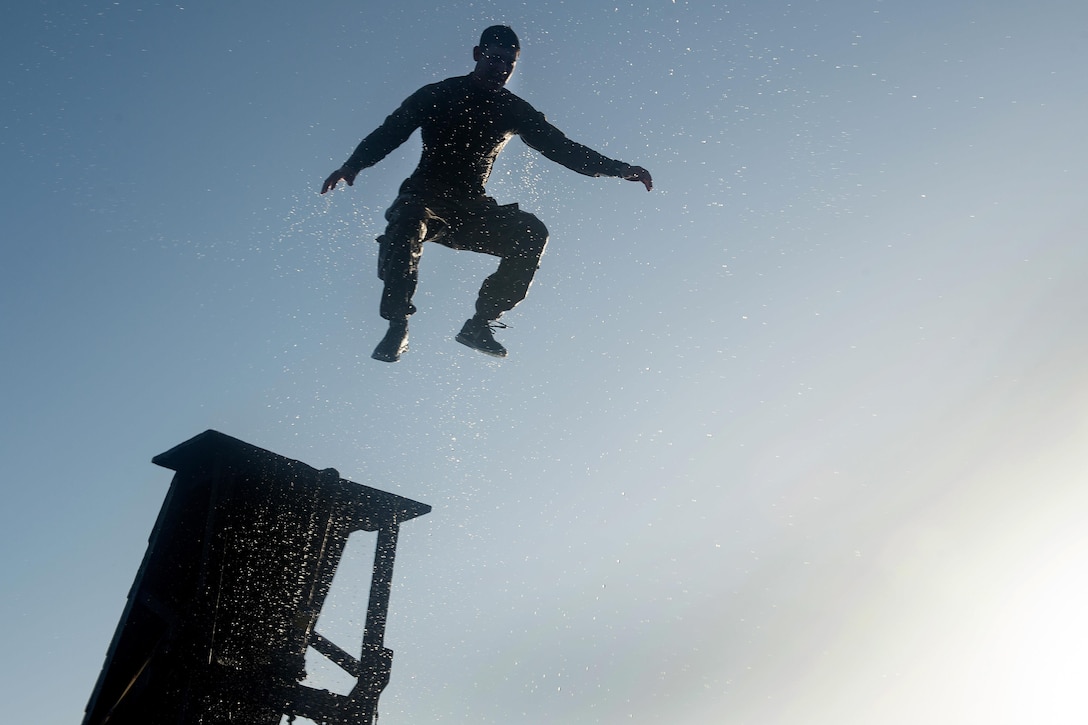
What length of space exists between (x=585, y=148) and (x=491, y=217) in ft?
2.58

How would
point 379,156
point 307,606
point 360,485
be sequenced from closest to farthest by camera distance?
point 307,606, point 360,485, point 379,156

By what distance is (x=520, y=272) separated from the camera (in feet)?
19.7

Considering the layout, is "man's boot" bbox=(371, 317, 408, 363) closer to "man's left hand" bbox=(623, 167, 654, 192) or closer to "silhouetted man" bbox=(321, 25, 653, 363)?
"silhouetted man" bbox=(321, 25, 653, 363)

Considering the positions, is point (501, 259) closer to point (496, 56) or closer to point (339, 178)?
point (339, 178)

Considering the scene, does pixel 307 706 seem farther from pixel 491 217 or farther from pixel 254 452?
pixel 491 217

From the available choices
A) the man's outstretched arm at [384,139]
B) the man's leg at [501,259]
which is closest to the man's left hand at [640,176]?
the man's leg at [501,259]

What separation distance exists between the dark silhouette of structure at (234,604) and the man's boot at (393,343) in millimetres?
1063

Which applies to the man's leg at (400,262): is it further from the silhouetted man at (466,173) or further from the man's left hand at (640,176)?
the man's left hand at (640,176)

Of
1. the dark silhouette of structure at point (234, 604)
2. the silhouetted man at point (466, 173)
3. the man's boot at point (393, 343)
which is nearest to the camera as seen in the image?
the dark silhouette of structure at point (234, 604)

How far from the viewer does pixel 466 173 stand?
579 centimetres

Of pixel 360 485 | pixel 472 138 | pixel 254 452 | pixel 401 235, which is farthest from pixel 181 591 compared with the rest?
pixel 472 138

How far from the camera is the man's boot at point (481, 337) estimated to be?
6141 millimetres

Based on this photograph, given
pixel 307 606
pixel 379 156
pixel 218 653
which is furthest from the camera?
pixel 379 156

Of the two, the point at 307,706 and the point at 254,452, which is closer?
the point at 307,706
